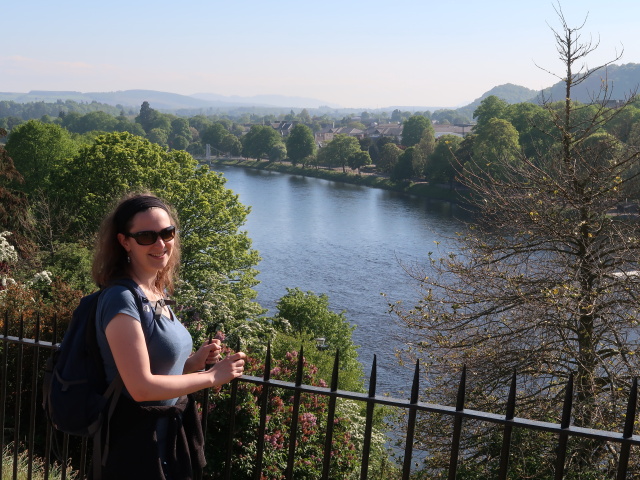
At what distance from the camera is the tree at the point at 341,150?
90188 millimetres

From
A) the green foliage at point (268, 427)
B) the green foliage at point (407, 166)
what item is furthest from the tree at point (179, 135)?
the green foliage at point (268, 427)

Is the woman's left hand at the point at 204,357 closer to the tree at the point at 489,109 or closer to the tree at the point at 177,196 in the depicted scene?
the tree at the point at 177,196

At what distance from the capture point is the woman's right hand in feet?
8.36

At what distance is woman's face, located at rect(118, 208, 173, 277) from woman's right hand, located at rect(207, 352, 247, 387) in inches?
16.1

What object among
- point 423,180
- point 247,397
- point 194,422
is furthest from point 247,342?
point 423,180

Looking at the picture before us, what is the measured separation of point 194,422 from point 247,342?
34.9 feet

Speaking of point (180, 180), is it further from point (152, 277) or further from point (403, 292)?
point (152, 277)

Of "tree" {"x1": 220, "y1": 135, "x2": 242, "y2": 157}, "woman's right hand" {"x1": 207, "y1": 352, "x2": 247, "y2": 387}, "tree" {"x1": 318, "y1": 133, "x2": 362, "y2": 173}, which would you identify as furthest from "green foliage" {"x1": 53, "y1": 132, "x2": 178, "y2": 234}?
"tree" {"x1": 220, "y1": 135, "x2": 242, "y2": 157}

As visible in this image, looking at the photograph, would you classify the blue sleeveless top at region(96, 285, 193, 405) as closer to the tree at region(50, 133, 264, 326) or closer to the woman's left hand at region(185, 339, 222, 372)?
the woman's left hand at region(185, 339, 222, 372)

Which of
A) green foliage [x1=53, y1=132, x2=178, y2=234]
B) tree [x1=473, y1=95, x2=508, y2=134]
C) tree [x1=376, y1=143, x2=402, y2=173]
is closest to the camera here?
green foliage [x1=53, y1=132, x2=178, y2=234]

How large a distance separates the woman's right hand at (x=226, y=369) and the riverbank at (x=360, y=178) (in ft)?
149

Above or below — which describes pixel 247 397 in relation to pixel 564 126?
below

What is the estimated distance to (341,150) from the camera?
299 feet

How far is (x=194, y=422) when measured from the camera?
2.66 meters
